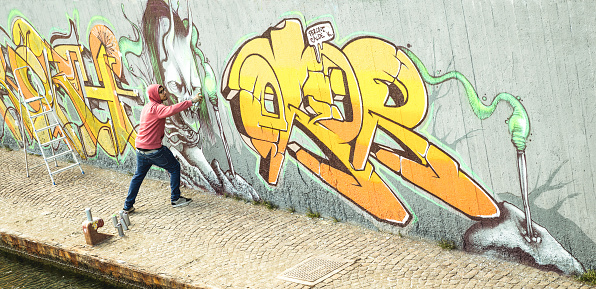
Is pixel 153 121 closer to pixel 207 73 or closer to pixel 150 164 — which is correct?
pixel 150 164

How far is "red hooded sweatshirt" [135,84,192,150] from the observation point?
8.59m

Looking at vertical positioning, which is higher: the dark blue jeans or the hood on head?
the hood on head

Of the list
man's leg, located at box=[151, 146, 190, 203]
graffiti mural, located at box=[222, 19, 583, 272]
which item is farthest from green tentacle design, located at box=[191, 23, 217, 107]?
man's leg, located at box=[151, 146, 190, 203]

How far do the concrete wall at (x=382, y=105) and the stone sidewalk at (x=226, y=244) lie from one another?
247 millimetres

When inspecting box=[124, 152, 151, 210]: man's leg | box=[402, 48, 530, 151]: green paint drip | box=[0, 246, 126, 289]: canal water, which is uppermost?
box=[402, 48, 530, 151]: green paint drip

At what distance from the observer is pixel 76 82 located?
10852 millimetres

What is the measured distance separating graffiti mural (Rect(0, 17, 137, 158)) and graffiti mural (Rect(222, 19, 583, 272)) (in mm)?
2452

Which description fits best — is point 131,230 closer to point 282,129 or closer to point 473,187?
point 282,129

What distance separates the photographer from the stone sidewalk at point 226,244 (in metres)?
6.30

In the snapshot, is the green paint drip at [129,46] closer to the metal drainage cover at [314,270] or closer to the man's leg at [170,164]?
the man's leg at [170,164]

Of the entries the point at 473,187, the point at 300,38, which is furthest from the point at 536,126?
the point at 300,38

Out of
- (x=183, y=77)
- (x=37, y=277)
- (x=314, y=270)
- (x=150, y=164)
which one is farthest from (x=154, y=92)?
(x=314, y=270)

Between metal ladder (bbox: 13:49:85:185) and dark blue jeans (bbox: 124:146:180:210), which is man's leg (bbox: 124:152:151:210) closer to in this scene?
dark blue jeans (bbox: 124:146:180:210)

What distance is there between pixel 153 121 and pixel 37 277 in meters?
2.29
